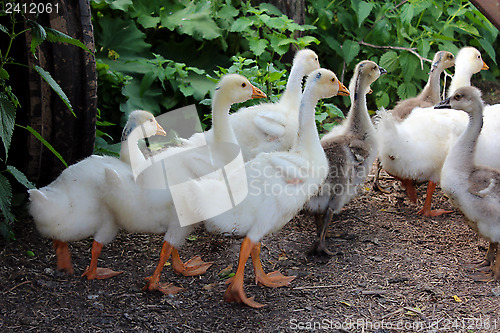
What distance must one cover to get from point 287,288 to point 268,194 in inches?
27.8

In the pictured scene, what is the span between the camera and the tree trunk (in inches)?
155

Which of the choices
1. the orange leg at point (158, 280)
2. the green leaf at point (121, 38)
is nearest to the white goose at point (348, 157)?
the orange leg at point (158, 280)

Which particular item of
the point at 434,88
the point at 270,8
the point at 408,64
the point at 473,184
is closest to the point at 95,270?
the point at 473,184

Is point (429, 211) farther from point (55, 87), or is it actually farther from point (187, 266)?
point (55, 87)

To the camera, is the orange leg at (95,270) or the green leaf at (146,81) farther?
the green leaf at (146,81)

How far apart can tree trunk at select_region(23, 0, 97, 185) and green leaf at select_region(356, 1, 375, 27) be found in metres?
3.91

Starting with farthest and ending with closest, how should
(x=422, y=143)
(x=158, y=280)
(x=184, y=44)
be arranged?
(x=184, y=44) → (x=422, y=143) → (x=158, y=280)

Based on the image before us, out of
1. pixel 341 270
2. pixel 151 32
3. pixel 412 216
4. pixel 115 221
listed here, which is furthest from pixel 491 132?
pixel 151 32

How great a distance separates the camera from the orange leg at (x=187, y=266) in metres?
3.89

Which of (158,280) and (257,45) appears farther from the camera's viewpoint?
(257,45)

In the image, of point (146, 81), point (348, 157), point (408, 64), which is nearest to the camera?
point (348, 157)

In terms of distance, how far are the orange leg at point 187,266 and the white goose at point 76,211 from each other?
0.42 m

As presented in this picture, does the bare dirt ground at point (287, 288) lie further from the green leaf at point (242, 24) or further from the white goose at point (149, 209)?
the green leaf at point (242, 24)

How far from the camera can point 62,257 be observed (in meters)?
3.79
